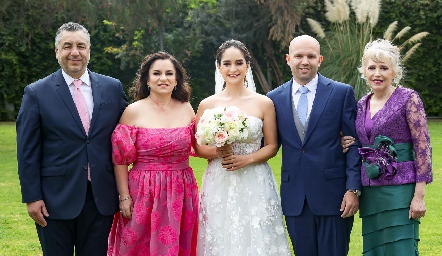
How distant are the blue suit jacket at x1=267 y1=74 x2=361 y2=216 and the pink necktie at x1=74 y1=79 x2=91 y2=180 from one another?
60.1 inches

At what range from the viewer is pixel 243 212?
5.18 meters

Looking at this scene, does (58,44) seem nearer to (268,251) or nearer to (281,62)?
(268,251)

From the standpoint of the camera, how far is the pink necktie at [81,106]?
4.80 meters

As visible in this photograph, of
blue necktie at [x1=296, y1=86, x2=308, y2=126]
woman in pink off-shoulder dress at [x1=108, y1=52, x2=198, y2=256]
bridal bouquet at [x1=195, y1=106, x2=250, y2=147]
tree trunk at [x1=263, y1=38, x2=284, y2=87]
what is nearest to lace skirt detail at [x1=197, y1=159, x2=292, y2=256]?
woman in pink off-shoulder dress at [x1=108, y1=52, x2=198, y2=256]

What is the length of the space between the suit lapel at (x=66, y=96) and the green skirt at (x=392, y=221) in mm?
2211

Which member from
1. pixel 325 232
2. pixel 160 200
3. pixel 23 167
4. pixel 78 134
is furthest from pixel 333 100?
pixel 23 167

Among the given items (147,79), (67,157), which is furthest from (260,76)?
(67,157)

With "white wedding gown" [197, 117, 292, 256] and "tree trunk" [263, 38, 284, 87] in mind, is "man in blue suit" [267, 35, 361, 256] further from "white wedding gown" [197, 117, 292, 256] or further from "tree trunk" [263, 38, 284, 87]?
"tree trunk" [263, 38, 284, 87]

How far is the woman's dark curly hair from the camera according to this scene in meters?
5.25

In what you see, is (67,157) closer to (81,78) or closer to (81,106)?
(81,106)

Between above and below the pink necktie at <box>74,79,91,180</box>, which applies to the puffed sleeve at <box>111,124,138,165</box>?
below

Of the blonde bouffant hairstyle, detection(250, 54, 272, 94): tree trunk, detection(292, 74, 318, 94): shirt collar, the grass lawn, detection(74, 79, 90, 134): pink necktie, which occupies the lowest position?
the grass lawn

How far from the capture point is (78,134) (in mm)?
4715

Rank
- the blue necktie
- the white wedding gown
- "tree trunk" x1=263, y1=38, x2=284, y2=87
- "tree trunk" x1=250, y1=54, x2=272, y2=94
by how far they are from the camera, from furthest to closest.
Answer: "tree trunk" x1=250, y1=54, x2=272, y2=94
"tree trunk" x1=263, y1=38, x2=284, y2=87
the white wedding gown
the blue necktie
